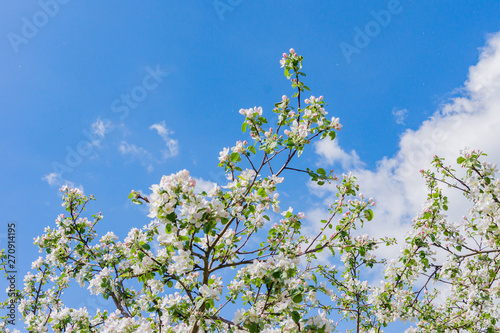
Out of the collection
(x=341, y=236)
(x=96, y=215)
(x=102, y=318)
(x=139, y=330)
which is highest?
(x=96, y=215)

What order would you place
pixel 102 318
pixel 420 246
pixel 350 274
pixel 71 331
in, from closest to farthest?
pixel 71 331
pixel 102 318
pixel 420 246
pixel 350 274

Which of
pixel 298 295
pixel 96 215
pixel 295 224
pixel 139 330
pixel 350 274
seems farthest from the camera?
pixel 350 274

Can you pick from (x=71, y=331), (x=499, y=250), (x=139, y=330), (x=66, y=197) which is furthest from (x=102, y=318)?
(x=499, y=250)

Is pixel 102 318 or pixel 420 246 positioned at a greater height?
pixel 420 246

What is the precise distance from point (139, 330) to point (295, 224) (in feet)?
5.69

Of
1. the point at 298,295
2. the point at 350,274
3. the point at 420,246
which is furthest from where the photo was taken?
the point at 350,274

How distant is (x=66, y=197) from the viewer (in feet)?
17.3

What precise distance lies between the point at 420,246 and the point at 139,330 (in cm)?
369

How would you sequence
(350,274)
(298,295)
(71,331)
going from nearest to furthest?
(298,295) < (71,331) < (350,274)

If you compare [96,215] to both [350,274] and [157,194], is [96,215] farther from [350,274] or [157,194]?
[350,274]

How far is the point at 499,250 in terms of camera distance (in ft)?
15.0

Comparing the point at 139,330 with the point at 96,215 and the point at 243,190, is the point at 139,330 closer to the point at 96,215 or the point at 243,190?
the point at 243,190

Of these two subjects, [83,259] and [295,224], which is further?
[83,259]

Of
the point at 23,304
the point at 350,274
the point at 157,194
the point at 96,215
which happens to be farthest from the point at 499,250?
the point at 23,304
